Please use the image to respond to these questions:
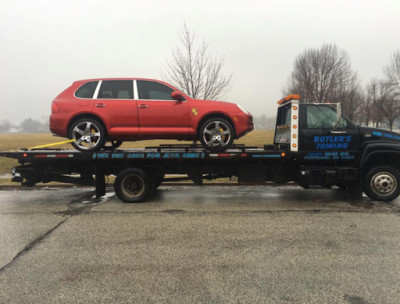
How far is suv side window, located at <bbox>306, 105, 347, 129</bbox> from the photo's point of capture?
6.22 m

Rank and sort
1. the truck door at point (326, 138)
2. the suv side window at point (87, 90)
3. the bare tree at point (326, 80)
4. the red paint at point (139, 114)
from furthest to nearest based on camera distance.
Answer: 1. the bare tree at point (326, 80)
2. the truck door at point (326, 138)
3. the suv side window at point (87, 90)
4. the red paint at point (139, 114)

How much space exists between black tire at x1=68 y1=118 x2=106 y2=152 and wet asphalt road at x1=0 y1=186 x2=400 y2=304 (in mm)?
1280

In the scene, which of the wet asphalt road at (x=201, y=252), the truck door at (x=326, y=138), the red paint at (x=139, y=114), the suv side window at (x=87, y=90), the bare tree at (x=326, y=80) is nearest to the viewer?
the wet asphalt road at (x=201, y=252)

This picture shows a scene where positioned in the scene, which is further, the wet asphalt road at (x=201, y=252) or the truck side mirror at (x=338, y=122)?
the truck side mirror at (x=338, y=122)

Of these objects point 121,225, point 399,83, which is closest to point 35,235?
point 121,225

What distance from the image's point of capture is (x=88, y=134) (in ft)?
19.8

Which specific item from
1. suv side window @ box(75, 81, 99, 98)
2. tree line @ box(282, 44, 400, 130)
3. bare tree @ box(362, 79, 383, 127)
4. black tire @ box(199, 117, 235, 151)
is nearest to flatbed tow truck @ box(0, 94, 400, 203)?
black tire @ box(199, 117, 235, 151)

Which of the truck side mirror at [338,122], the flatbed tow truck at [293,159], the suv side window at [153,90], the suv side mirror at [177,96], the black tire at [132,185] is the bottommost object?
the black tire at [132,185]

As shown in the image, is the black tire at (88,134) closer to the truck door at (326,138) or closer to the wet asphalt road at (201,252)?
the wet asphalt road at (201,252)

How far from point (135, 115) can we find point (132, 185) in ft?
5.06

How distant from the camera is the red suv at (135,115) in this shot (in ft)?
19.6

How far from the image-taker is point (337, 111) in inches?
→ 240

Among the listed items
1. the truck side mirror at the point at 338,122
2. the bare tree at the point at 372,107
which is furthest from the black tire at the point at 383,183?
the bare tree at the point at 372,107

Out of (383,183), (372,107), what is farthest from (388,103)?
(383,183)
